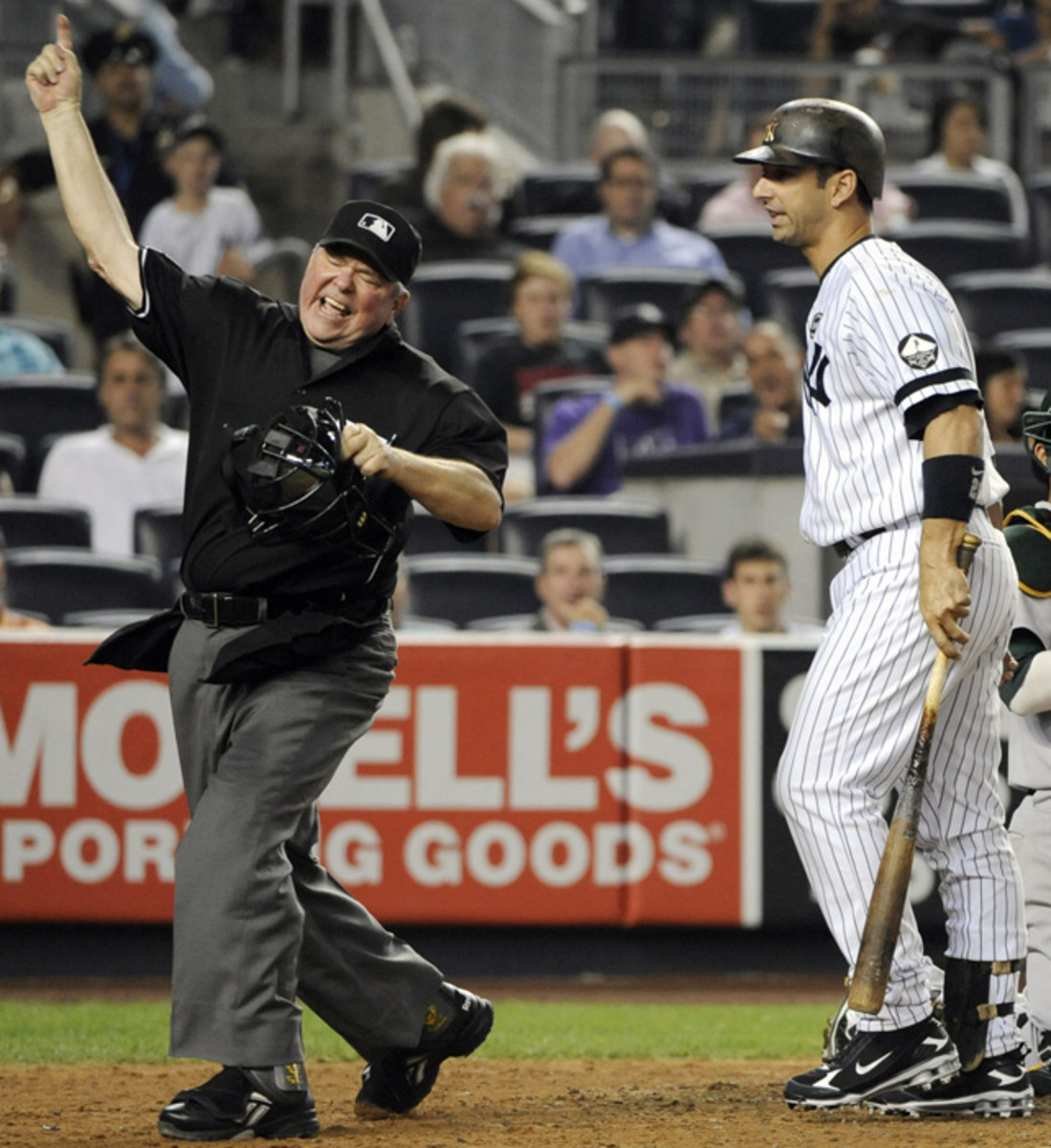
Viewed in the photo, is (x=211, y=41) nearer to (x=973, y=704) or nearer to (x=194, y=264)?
(x=194, y=264)

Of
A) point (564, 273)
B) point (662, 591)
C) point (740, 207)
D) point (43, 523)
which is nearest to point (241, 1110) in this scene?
point (662, 591)

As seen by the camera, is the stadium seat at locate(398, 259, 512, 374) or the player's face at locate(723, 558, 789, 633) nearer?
the player's face at locate(723, 558, 789, 633)

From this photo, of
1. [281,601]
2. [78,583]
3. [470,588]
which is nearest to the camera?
[281,601]

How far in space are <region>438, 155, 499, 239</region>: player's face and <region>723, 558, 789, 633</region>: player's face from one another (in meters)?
3.78

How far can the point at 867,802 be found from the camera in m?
4.08

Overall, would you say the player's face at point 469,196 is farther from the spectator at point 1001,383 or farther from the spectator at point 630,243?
the spectator at point 1001,383

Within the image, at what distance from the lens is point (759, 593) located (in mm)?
7852

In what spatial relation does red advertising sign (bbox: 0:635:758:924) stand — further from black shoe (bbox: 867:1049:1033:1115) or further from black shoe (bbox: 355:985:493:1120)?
black shoe (bbox: 867:1049:1033:1115)

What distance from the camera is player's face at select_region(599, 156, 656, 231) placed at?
35.8ft

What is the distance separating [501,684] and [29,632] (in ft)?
5.34

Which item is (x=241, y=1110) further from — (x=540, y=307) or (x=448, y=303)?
(x=448, y=303)

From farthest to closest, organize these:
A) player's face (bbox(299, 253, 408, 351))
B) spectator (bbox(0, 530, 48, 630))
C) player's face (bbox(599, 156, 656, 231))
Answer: player's face (bbox(599, 156, 656, 231)) < spectator (bbox(0, 530, 48, 630)) < player's face (bbox(299, 253, 408, 351))

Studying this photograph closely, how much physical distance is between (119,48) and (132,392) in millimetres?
3090

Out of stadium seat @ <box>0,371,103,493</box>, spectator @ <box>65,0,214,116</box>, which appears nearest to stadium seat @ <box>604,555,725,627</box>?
stadium seat @ <box>0,371,103,493</box>
